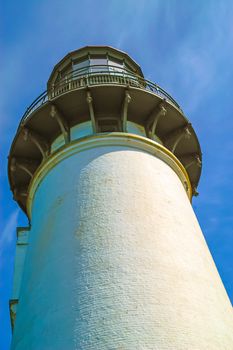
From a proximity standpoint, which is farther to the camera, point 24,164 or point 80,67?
point 80,67

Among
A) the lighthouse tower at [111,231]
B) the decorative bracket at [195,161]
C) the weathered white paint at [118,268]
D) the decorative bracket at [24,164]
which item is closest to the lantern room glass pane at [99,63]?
the lighthouse tower at [111,231]

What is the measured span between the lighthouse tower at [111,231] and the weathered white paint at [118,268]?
0.09 ft

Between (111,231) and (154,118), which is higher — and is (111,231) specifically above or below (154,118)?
below

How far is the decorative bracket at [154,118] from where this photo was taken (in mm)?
15411

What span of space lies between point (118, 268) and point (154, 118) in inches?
307

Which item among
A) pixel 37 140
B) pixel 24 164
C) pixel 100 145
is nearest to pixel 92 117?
pixel 100 145

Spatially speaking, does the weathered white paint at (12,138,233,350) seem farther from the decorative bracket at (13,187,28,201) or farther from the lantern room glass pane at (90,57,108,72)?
the lantern room glass pane at (90,57,108,72)

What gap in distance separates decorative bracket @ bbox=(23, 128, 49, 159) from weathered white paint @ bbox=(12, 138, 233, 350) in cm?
303

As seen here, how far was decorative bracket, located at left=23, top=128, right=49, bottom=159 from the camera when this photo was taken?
1583 cm

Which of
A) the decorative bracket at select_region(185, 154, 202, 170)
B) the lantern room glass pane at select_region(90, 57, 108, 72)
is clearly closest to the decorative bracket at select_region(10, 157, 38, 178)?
the lantern room glass pane at select_region(90, 57, 108, 72)

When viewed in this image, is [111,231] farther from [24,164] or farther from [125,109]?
[24,164]

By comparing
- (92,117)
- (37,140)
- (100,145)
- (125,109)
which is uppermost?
(37,140)

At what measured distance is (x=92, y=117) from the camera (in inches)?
584

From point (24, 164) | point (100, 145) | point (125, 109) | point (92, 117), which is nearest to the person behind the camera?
point (100, 145)
